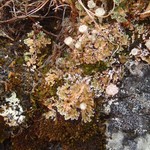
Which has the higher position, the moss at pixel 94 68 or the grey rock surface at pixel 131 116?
the moss at pixel 94 68

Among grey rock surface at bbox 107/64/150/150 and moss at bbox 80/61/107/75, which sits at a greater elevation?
moss at bbox 80/61/107/75

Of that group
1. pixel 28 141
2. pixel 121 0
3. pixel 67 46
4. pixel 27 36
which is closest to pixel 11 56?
pixel 27 36

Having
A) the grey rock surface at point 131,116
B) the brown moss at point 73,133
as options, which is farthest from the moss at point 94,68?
the brown moss at point 73,133

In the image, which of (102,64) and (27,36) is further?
(27,36)

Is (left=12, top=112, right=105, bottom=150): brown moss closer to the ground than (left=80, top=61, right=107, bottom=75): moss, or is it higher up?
closer to the ground

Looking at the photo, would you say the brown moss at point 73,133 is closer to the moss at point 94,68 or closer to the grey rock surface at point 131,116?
the grey rock surface at point 131,116

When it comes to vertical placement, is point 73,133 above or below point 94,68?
below

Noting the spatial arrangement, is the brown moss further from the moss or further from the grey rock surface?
the moss

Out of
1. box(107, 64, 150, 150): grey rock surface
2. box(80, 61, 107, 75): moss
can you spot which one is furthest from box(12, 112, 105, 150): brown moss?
box(80, 61, 107, 75): moss

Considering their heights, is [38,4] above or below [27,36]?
above

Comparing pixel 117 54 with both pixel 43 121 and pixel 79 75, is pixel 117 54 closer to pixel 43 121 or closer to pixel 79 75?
pixel 79 75

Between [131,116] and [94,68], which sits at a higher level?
[94,68]
